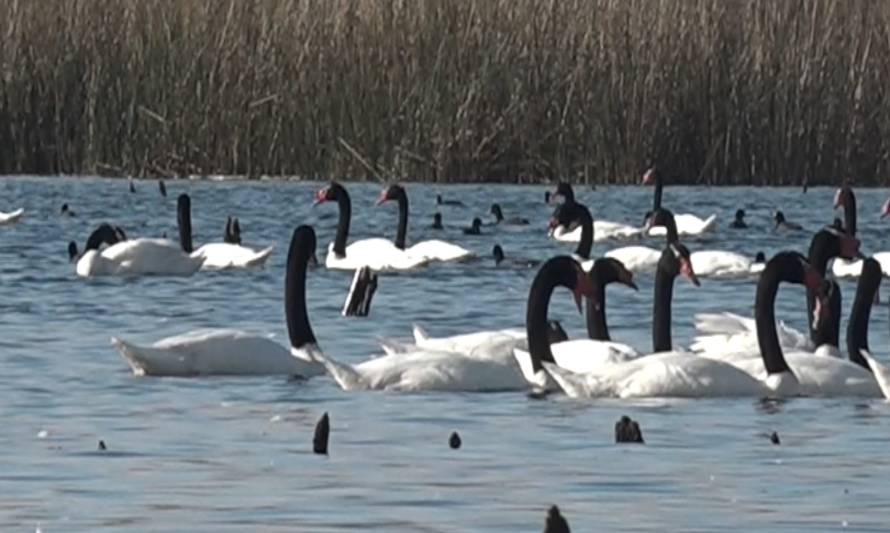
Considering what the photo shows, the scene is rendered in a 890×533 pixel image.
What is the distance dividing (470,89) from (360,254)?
20.0 feet

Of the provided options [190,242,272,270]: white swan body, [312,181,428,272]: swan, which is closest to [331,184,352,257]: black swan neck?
[312,181,428,272]: swan

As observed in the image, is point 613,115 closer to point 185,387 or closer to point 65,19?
point 65,19

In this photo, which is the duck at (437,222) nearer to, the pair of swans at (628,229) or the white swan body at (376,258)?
the pair of swans at (628,229)

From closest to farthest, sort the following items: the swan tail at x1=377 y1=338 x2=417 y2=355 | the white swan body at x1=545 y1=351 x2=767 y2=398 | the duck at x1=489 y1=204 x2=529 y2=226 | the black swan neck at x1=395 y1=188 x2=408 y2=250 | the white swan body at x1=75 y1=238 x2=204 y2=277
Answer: the white swan body at x1=545 y1=351 x2=767 y2=398 → the swan tail at x1=377 y1=338 x2=417 y2=355 → the white swan body at x1=75 y1=238 x2=204 y2=277 → the black swan neck at x1=395 y1=188 x2=408 y2=250 → the duck at x1=489 y1=204 x2=529 y2=226

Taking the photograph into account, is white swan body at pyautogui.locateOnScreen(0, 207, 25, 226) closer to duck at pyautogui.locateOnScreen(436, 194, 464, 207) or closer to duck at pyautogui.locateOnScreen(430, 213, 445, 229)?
duck at pyautogui.locateOnScreen(430, 213, 445, 229)

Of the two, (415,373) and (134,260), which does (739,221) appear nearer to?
(134,260)

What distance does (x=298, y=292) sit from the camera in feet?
43.0

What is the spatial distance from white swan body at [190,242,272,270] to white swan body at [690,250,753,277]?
300cm

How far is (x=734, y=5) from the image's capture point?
27.7 meters

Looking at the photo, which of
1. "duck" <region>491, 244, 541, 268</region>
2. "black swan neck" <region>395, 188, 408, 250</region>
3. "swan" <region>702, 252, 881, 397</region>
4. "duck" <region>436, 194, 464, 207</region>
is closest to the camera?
"swan" <region>702, 252, 881, 397</region>

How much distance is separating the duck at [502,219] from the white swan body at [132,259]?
5.36 meters

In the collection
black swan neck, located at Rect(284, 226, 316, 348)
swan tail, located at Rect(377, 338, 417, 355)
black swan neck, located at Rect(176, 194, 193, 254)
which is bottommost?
black swan neck, located at Rect(176, 194, 193, 254)

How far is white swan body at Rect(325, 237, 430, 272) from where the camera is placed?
19859 mm

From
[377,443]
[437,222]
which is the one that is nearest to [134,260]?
[437,222]
